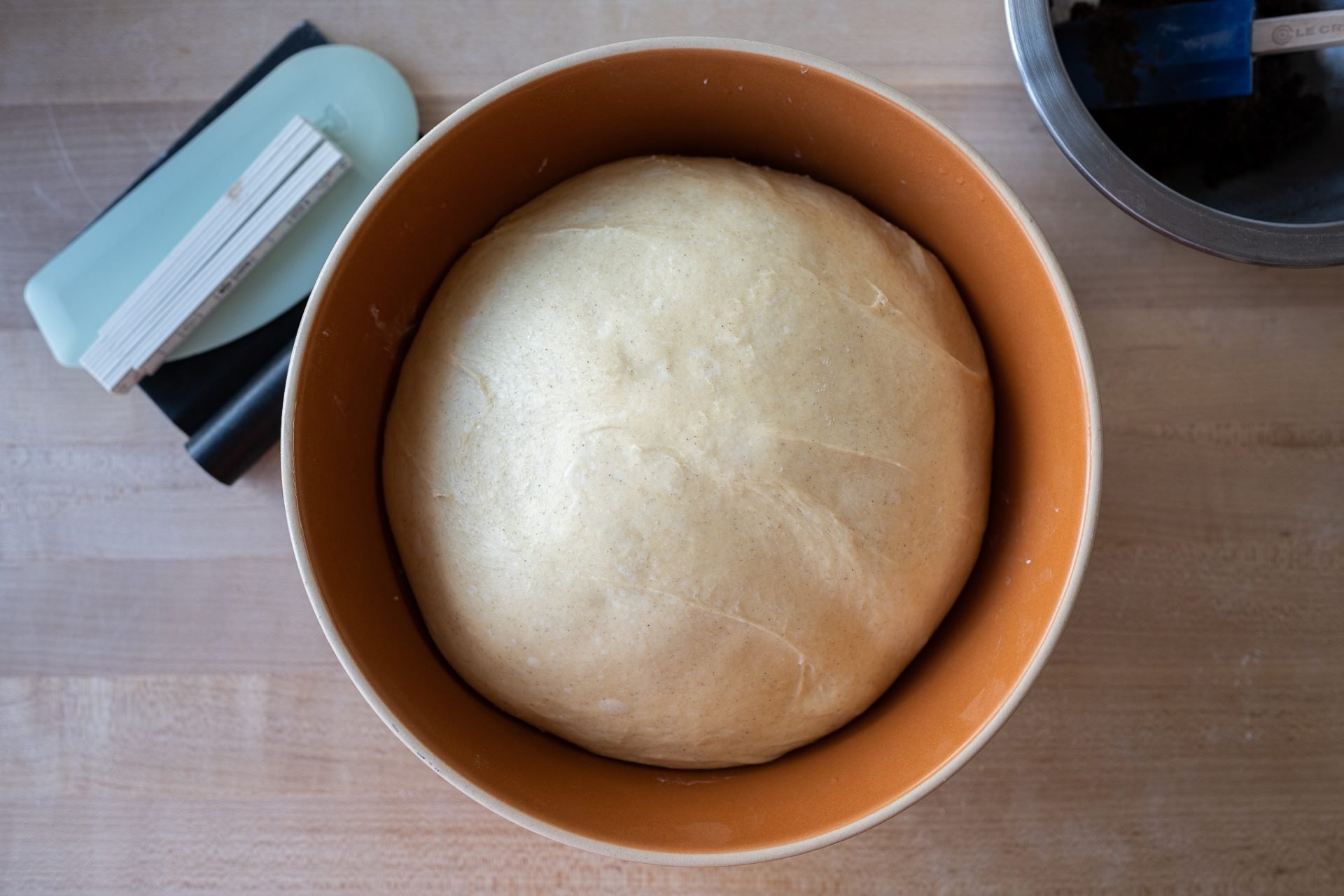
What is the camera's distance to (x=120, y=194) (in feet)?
2.81

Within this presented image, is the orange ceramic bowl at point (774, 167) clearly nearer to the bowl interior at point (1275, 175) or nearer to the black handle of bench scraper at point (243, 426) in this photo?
the black handle of bench scraper at point (243, 426)

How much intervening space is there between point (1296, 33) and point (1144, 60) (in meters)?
0.13

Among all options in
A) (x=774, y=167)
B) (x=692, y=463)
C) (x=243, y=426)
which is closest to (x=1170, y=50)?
(x=774, y=167)

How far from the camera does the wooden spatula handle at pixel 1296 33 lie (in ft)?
2.61

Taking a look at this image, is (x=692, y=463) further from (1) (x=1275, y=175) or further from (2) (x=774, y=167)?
(1) (x=1275, y=175)

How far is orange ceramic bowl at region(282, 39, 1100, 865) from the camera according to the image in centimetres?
61

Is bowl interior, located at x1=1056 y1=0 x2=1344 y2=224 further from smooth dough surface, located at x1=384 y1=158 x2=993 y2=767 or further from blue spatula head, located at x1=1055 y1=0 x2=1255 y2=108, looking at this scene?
smooth dough surface, located at x1=384 y1=158 x2=993 y2=767

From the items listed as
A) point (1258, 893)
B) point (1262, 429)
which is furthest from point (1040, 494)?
point (1258, 893)

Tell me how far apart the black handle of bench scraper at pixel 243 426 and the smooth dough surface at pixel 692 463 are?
0.49 feet

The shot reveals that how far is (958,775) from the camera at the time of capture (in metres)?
0.86

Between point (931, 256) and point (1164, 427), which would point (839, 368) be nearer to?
point (931, 256)

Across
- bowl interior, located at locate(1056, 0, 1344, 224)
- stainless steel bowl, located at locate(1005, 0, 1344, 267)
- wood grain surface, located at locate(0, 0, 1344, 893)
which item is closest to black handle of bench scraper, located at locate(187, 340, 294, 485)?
wood grain surface, located at locate(0, 0, 1344, 893)

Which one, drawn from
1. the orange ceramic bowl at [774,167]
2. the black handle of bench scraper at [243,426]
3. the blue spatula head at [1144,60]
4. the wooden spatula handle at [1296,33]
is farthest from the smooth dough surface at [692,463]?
the wooden spatula handle at [1296,33]

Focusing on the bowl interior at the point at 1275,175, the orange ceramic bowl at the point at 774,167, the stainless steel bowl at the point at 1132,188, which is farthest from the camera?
the bowl interior at the point at 1275,175
